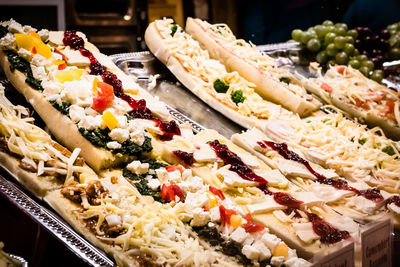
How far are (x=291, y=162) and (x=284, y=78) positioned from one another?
179 cm

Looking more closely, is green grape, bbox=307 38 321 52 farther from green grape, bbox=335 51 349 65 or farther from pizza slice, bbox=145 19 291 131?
pizza slice, bbox=145 19 291 131

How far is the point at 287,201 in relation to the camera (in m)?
2.94

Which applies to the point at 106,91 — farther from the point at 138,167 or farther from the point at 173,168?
the point at 173,168

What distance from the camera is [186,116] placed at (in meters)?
4.25

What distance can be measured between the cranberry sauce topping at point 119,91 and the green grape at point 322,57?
10.6 ft

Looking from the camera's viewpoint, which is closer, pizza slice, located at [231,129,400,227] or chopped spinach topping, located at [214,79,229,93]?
pizza slice, located at [231,129,400,227]

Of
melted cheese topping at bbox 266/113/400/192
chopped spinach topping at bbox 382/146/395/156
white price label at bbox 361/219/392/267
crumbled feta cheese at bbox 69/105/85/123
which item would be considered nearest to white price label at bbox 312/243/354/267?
white price label at bbox 361/219/392/267

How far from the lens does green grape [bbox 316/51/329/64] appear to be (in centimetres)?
600

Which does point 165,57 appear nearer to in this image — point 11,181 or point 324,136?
point 324,136

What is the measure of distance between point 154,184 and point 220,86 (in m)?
1.99

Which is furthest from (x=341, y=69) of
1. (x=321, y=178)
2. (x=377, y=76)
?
(x=321, y=178)

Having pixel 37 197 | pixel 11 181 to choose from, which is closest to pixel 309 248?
pixel 37 197

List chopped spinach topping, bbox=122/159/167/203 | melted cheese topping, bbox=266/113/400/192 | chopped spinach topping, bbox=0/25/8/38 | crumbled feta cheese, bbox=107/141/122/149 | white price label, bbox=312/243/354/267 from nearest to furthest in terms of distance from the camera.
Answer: white price label, bbox=312/243/354/267 → chopped spinach topping, bbox=122/159/167/203 → crumbled feta cheese, bbox=107/141/122/149 → melted cheese topping, bbox=266/113/400/192 → chopped spinach topping, bbox=0/25/8/38

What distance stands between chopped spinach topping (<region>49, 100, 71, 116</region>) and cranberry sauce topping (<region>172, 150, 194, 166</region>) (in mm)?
896
